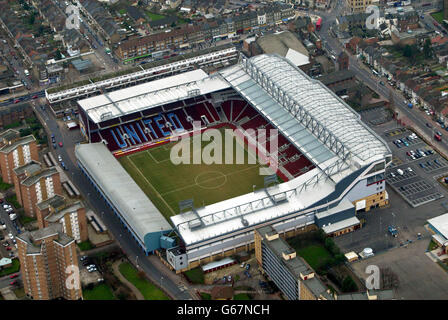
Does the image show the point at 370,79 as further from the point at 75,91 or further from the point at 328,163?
the point at 75,91

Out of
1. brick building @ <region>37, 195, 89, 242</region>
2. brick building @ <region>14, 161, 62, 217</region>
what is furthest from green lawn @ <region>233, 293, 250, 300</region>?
brick building @ <region>14, 161, 62, 217</region>

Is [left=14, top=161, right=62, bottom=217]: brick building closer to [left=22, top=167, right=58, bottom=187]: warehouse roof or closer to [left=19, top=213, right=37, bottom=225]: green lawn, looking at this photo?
[left=22, top=167, right=58, bottom=187]: warehouse roof

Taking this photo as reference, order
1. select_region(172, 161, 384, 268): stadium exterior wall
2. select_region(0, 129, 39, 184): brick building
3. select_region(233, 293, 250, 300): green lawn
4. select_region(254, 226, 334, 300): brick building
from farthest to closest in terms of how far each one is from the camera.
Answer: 1. select_region(0, 129, 39, 184): brick building
2. select_region(172, 161, 384, 268): stadium exterior wall
3. select_region(233, 293, 250, 300): green lawn
4. select_region(254, 226, 334, 300): brick building

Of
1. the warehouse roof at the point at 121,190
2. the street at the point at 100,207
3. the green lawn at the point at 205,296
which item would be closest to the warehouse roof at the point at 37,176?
the street at the point at 100,207

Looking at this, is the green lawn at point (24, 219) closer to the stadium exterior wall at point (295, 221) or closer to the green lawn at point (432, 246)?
the stadium exterior wall at point (295, 221)

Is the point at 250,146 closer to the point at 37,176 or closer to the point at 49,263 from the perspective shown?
the point at 37,176
